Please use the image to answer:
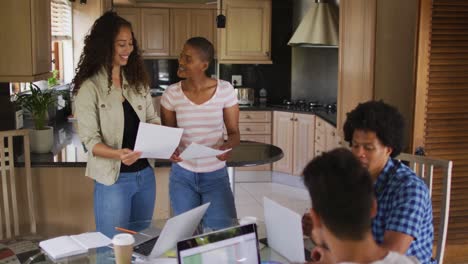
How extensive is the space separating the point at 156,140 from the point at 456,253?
228 cm

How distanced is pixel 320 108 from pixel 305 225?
4190 mm

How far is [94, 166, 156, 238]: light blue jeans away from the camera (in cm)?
239

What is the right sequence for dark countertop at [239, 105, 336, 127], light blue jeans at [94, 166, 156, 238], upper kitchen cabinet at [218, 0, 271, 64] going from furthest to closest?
upper kitchen cabinet at [218, 0, 271, 64] < dark countertop at [239, 105, 336, 127] < light blue jeans at [94, 166, 156, 238]

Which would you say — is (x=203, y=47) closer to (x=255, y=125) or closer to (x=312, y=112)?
(x=312, y=112)

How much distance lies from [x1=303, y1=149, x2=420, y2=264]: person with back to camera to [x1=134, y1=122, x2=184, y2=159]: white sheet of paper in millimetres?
1119

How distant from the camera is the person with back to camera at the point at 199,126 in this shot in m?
2.50

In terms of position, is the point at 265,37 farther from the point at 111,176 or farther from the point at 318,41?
the point at 111,176

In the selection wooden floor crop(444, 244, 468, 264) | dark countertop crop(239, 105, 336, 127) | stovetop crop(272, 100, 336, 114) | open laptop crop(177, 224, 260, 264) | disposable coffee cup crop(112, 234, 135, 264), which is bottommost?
wooden floor crop(444, 244, 468, 264)

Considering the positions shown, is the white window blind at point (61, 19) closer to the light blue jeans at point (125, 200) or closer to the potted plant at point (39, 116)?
the potted plant at point (39, 116)

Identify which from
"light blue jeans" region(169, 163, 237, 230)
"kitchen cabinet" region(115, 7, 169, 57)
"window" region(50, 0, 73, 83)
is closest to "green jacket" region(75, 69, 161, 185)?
"light blue jeans" region(169, 163, 237, 230)

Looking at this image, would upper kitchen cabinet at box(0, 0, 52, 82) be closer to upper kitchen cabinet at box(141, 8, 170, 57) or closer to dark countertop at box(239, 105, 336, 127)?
dark countertop at box(239, 105, 336, 127)

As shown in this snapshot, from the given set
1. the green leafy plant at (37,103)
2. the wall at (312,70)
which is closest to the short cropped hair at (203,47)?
the green leafy plant at (37,103)

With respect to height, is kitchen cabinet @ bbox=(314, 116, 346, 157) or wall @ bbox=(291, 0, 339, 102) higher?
wall @ bbox=(291, 0, 339, 102)

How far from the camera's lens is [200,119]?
253 centimetres
